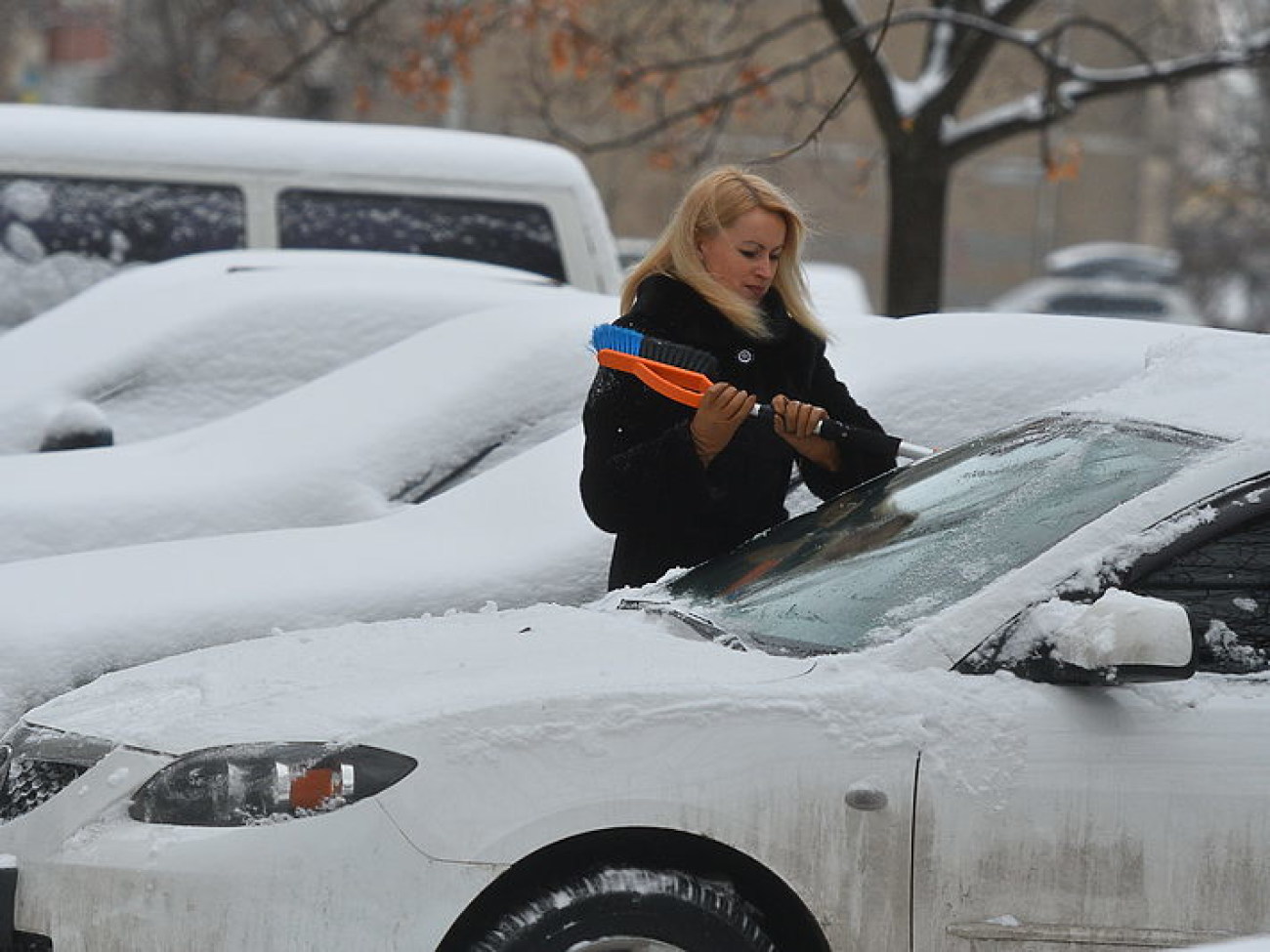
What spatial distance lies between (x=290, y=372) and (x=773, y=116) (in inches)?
999

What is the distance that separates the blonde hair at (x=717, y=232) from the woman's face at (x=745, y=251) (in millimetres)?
13

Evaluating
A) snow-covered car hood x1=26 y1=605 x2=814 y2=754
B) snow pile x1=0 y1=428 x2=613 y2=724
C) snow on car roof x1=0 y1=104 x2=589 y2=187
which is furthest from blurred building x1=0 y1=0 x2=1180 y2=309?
snow-covered car hood x1=26 y1=605 x2=814 y2=754

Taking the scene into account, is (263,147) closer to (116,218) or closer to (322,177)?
(322,177)

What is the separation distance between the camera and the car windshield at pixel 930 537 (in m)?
3.43

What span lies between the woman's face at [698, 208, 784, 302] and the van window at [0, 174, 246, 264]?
461 centimetres

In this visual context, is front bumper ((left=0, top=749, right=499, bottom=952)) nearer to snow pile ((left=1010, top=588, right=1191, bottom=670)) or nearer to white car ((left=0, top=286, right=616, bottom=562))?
snow pile ((left=1010, top=588, right=1191, bottom=670))

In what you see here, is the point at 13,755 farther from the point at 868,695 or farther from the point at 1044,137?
the point at 1044,137

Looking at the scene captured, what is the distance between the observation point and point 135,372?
6.69 meters

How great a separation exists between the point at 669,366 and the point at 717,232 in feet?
1.08

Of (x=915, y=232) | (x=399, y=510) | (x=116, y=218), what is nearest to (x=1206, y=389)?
(x=399, y=510)

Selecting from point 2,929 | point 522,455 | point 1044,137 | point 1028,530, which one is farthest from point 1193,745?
point 1044,137

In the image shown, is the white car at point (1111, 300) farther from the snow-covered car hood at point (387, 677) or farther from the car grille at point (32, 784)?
the car grille at point (32, 784)

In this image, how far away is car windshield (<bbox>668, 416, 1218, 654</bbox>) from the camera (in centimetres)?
343

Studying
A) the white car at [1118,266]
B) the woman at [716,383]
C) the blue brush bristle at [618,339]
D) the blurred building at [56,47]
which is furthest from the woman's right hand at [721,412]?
the white car at [1118,266]
